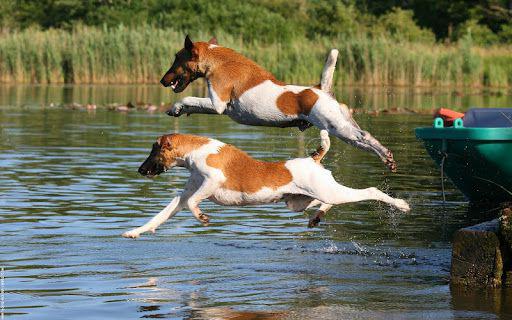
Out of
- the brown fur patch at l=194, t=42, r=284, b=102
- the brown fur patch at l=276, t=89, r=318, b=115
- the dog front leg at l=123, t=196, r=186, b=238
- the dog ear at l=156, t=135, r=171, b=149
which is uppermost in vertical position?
the brown fur patch at l=194, t=42, r=284, b=102

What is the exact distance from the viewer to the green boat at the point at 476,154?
1617cm

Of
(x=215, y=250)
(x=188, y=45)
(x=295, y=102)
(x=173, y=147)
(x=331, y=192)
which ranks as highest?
(x=188, y=45)

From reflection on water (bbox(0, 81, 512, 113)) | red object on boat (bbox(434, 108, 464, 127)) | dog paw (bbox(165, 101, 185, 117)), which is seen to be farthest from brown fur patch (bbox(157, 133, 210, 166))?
reflection on water (bbox(0, 81, 512, 113))

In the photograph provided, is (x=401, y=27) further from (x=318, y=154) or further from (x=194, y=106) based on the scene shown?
(x=318, y=154)

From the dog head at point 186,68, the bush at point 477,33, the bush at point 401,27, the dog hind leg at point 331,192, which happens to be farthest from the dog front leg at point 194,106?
the bush at point 477,33

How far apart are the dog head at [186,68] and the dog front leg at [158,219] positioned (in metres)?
1.15

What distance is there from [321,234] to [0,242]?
12.4ft

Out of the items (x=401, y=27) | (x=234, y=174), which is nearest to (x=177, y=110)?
(x=234, y=174)

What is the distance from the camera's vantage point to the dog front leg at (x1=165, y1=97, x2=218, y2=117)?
1267 centimetres

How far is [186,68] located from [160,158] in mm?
1024

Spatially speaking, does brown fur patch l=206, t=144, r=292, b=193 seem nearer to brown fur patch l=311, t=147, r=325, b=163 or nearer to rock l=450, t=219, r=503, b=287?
brown fur patch l=311, t=147, r=325, b=163

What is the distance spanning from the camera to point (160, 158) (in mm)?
12242

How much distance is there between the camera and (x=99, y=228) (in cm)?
1513

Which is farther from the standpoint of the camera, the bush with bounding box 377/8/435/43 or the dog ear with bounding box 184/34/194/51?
the bush with bounding box 377/8/435/43
